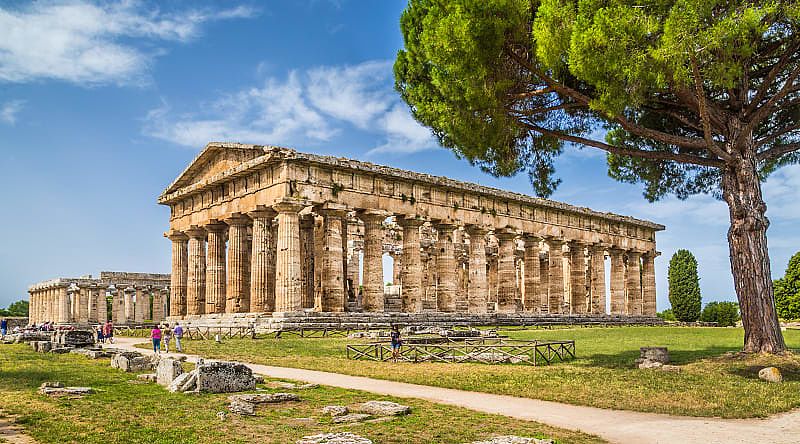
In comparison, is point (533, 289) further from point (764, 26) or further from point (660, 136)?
→ point (764, 26)

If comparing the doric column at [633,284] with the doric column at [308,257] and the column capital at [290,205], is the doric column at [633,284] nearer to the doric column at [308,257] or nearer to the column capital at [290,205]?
the doric column at [308,257]

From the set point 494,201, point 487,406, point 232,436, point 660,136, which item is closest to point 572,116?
point 660,136

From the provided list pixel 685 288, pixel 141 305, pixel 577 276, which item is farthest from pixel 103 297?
pixel 685 288

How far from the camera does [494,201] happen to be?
143 ft

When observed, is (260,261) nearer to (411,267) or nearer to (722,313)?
(411,267)

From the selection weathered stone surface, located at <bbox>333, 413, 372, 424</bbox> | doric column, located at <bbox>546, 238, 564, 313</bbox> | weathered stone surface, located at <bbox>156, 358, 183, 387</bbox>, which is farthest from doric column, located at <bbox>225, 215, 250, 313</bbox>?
weathered stone surface, located at <bbox>333, 413, 372, 424</bbox>

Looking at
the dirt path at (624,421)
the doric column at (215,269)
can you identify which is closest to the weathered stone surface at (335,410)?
the dirt path at (624,421)

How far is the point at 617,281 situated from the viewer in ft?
176

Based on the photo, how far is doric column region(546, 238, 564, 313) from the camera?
47.1 m

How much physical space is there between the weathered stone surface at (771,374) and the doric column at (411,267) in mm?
23349

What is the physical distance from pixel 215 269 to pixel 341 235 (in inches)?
344

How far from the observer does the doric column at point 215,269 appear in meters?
39.6

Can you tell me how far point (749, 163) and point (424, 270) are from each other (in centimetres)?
3459

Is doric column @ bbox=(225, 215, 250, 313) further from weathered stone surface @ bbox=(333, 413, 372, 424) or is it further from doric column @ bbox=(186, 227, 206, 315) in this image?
weathered stone surface @ bbox=(333, 413, 372, 424)
